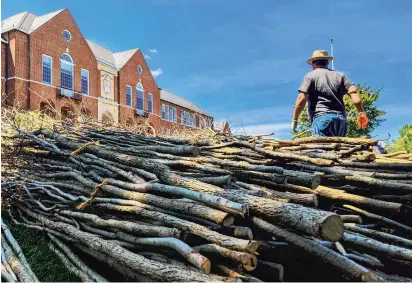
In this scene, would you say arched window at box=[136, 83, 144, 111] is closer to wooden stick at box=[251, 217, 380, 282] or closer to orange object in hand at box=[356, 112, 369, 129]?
orange object in hand at box=[356, 112, 369, 129]

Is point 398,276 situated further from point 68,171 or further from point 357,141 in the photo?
point 68,171

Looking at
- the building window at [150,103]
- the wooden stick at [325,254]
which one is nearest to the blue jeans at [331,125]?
the wooden stick at [325,254]

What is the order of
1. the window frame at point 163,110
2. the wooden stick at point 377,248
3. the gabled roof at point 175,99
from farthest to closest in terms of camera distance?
the gabled roof at point 175,99
the window frame at point 163,110
the wooden stick at point 377,248

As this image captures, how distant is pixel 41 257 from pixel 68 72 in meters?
29.5

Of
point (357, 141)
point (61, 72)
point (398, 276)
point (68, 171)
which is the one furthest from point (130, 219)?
point (61, 72)

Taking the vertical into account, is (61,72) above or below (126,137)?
above

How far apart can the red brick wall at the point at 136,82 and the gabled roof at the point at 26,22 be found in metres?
8.43

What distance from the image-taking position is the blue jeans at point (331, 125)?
5590 millimetres

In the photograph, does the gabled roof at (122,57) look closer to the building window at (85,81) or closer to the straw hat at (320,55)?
the building window at (85,81)

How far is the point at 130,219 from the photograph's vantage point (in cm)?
293

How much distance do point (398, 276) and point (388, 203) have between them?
3.02ft

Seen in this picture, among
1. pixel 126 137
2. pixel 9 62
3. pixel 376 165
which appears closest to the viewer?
pixel 376 165

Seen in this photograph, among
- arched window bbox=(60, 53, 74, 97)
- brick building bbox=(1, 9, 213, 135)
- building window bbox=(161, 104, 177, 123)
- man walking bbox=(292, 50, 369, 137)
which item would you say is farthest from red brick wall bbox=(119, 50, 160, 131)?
man walking bbox=(292, 50, 369, 137)

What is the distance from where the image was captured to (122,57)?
37688mm
